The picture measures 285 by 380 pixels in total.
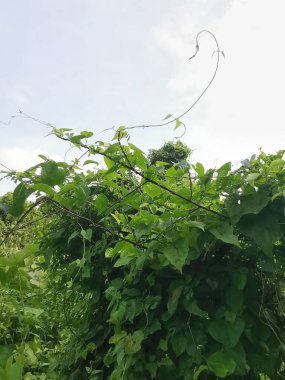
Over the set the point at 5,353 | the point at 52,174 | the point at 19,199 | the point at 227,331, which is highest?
the point at 52,174

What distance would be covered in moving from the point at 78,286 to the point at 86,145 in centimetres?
87

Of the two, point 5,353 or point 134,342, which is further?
point 134,342

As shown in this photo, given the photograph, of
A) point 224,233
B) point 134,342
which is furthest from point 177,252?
point 134,342

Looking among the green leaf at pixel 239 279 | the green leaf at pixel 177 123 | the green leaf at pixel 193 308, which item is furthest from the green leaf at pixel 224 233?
the green leaf at pixel 177 123

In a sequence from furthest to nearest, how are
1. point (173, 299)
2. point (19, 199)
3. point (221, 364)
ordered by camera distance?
point (173, 299) → point (221, 364) → point (19, 199)

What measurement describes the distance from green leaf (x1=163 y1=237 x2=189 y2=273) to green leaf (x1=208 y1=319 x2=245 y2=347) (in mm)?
240

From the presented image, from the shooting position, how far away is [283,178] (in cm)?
122

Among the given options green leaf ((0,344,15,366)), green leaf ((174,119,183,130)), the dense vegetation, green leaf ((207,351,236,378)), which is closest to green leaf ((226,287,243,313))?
the dense vegetation

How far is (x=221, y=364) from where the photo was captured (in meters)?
1.17

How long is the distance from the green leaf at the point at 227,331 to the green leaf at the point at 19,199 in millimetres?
698

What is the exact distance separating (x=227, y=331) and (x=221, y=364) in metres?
0.10

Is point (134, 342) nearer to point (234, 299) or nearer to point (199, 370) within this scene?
point (199, 370)

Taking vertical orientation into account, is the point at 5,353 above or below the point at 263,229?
below

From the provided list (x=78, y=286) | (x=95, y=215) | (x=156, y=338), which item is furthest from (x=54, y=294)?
(x=156, y=338)
